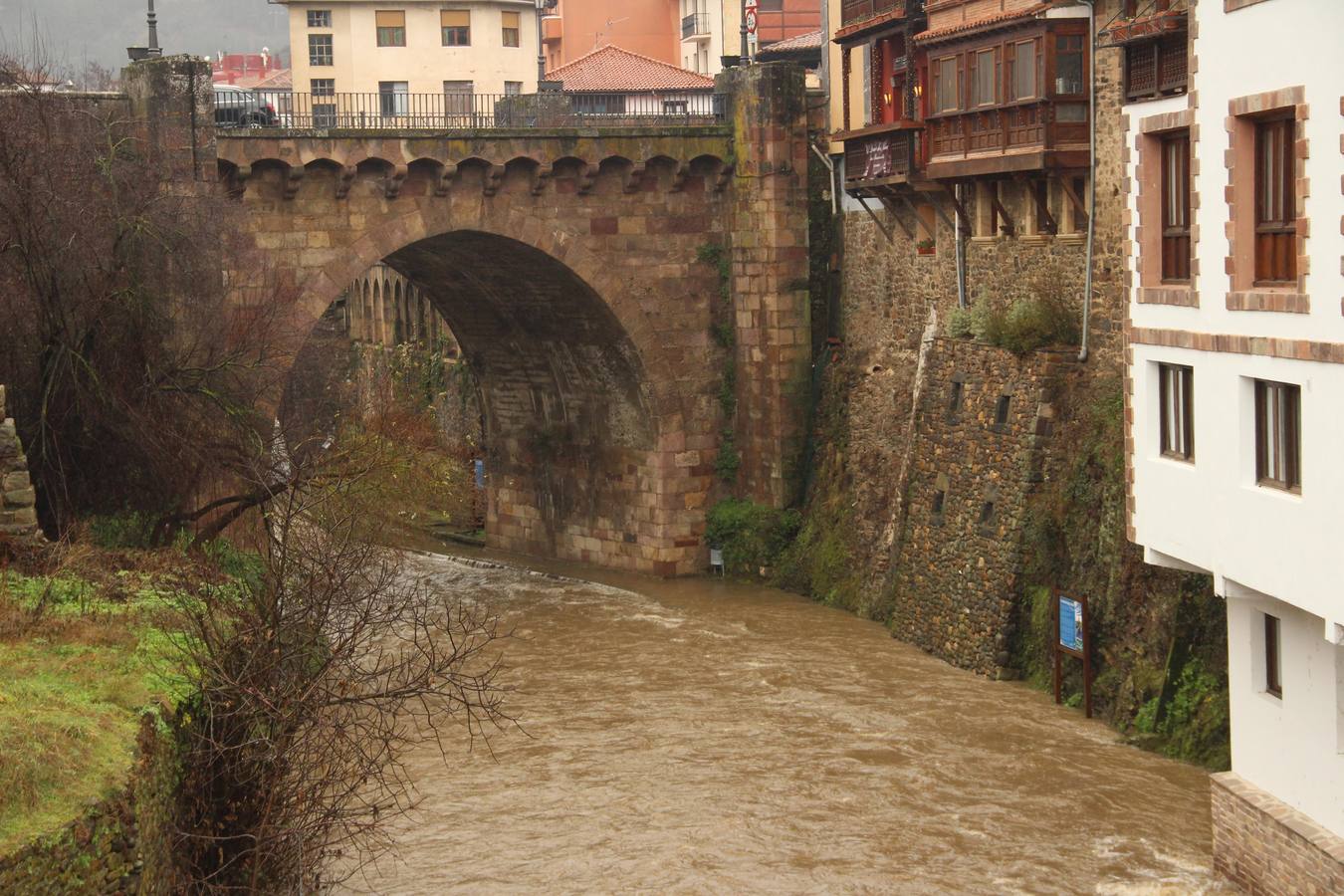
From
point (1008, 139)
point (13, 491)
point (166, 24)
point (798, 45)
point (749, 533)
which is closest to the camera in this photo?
point (13, 491)

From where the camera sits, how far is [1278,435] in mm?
14719

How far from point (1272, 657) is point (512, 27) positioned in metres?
51.3

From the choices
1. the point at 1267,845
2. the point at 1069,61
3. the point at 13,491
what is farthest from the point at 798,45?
the point at 1267,845

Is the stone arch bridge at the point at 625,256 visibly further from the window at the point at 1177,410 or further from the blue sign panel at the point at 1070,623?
the window at the point at 1177,410

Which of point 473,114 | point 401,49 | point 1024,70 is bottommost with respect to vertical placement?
point 1024,70

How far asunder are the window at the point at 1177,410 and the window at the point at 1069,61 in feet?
25.9

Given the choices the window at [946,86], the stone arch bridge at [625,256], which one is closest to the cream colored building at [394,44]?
the stone arch bridge at [625,256]

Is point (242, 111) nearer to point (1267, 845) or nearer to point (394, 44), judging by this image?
point (1267, 845)

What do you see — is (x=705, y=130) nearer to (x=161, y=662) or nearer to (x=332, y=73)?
(x=161, y=662)

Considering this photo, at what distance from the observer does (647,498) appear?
33594 millimetres

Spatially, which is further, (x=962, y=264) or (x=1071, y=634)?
(x=962, y=264)

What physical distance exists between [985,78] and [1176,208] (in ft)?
28.7

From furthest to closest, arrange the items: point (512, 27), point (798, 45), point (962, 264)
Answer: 1. point (512, 27)
2. point (798, 45)
3. point (962, 264)

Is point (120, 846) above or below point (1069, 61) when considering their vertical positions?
below
